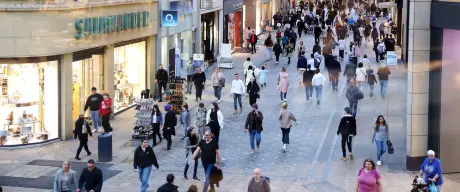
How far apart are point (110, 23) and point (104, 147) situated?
7115 mm

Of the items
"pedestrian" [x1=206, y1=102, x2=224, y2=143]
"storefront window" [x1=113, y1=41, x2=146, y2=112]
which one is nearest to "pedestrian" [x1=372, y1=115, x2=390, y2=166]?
"pedestrian" [x1=206, y1=102, x2=224, y2=143]

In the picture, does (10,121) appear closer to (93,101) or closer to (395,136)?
(93,101)

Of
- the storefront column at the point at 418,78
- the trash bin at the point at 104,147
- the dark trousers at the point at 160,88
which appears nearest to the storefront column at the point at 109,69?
the dark trousers at the point at 160,88

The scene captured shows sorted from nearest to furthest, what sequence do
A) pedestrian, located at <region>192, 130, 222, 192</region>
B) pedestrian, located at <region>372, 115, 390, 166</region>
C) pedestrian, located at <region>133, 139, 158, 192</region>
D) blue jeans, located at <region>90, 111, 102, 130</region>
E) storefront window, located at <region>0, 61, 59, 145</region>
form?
pedestrian, located at <region>133, 139, 158, 192</region> → pedestrian, located at <region>192, 130, 222, 192</region> → pedestrian, located at <region>372, 115, 390, 166</region> → storefront window, located at <region>0, 61, 59, 145</region> → blue jeans, located at <region>90, 111, 102, 130</region>

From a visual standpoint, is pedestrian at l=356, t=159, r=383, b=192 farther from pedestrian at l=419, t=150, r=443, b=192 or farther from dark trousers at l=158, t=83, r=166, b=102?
dark trousers at l=158, t=83, r=166, b=102

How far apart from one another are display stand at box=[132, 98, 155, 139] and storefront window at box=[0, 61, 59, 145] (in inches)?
94.6

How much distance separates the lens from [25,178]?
21.3 m

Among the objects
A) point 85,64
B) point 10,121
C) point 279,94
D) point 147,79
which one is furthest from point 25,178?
point 279,94

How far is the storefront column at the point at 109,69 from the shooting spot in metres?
29.9

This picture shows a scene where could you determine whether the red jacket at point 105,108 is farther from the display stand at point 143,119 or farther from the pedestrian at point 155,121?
the pedestrian at point 155,121

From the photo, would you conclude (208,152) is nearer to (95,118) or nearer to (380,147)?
(380,147)

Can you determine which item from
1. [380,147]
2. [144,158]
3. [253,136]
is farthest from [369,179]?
[253,136]

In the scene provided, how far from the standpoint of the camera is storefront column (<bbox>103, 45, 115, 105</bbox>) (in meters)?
29.9

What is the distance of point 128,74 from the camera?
32.7 metres
